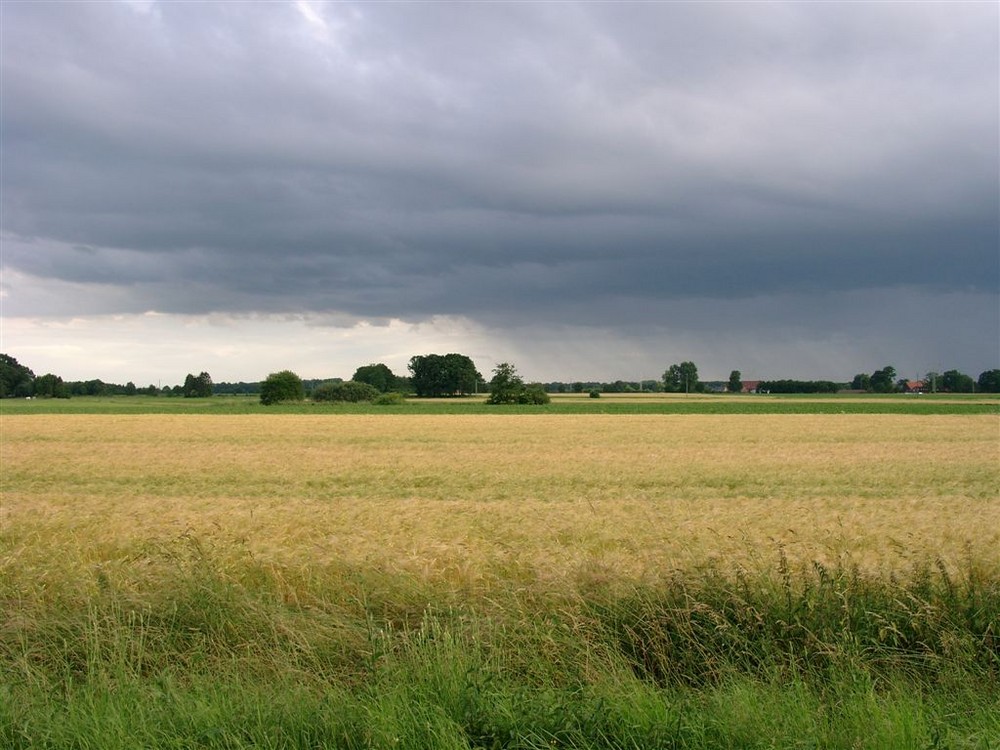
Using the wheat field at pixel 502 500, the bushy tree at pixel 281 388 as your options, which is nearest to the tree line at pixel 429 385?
the bushy tree at pixel 281 388

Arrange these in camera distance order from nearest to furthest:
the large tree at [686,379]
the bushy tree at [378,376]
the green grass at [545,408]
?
the green grass at [545,408] < the bushy tree at [378,376] < the large tree at [686,379]

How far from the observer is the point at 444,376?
151000 millimetres

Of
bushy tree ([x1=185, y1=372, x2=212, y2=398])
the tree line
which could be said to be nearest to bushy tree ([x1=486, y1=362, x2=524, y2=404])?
the tree line

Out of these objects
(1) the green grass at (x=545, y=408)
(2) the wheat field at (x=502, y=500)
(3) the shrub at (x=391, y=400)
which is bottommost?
(2) the wheat field at (x=502, y=500)

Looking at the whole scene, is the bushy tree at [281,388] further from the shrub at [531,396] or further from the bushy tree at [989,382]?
the bushy tree at [989,382]

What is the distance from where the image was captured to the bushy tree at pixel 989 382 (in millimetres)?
162000

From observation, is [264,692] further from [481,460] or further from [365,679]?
[481,460]

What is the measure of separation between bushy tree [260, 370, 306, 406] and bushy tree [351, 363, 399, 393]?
1689 inches

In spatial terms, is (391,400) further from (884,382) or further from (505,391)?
(884,382)

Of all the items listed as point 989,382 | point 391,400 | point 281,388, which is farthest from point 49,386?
point 989,382

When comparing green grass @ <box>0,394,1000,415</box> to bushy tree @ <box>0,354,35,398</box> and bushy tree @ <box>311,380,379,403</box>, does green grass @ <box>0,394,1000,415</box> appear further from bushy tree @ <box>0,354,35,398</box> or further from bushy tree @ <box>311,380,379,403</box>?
bushy tree @ <box>0,354,35,398</box>

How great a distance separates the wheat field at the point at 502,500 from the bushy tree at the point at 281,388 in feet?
231

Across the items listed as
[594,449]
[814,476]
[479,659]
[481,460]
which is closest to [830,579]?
[479,659]

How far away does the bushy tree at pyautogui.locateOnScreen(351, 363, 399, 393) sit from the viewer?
161 meters
